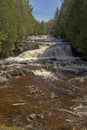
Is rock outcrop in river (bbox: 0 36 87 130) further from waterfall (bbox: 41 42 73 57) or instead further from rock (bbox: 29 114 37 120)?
waterfall (bbox: 41 42 73 57)

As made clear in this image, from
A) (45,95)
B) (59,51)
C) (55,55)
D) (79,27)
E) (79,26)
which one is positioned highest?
(79,26)

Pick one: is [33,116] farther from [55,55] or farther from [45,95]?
[55,55]

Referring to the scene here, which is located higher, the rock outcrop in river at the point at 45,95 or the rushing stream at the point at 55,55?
the rushing stream at the point at 55,55

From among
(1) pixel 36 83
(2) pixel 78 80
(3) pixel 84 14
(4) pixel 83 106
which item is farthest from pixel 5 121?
(3) pixel 84 14

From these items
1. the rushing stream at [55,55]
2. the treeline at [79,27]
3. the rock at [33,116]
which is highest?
the treeline at [79,27]

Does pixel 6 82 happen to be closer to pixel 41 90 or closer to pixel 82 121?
pixel 41 90

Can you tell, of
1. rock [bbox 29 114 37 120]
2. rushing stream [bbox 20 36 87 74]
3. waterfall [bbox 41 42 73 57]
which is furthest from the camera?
waterfall [bbox 41 42 73 57]

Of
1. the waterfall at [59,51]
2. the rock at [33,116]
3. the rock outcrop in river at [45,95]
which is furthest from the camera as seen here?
A: the waterfall at [59,51]

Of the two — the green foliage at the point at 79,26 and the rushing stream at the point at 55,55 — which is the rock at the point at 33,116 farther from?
the green foliage at the point at 79,26

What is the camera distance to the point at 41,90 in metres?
30.6

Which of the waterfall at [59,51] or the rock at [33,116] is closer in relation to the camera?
the rock at [33,116]

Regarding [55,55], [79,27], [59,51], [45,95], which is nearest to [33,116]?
[45,95]

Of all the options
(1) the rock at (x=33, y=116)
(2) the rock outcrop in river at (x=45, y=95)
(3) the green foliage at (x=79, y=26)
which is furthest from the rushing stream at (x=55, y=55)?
(1) the rock at (x=33, y=116)

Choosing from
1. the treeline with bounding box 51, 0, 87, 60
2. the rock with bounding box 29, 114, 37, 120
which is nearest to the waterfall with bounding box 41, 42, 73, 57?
the treeline with bounding box 51, 0, 87, 60
